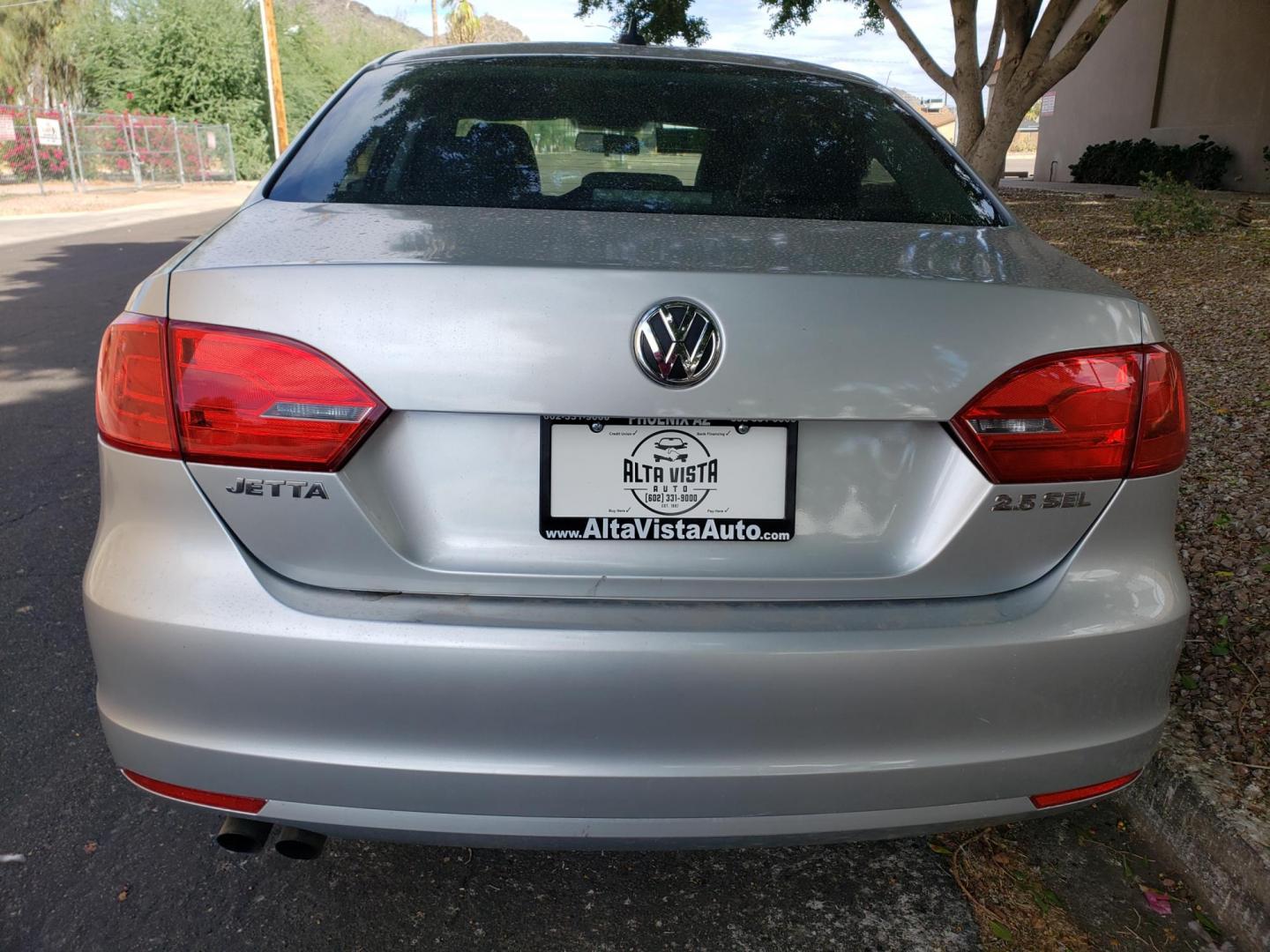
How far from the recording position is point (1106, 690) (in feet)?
5.62

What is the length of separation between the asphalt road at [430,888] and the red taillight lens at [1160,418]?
3.31ft

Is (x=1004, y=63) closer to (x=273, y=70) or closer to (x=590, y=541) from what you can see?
(x=590, y=541)

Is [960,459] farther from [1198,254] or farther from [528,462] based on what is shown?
[1198,254]

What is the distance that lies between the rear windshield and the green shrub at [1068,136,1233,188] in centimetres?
1801

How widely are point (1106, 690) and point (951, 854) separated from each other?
820 millimetres

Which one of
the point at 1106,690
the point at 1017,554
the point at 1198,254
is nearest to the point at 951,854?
the point at 1106,690

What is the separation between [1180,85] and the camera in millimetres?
24281

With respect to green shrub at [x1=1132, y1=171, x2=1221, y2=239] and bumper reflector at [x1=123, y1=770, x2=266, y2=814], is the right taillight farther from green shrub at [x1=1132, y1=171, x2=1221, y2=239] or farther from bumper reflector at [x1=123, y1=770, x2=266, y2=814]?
green shrub at [x1=1132, y1=171, x2=1221, y2=239]

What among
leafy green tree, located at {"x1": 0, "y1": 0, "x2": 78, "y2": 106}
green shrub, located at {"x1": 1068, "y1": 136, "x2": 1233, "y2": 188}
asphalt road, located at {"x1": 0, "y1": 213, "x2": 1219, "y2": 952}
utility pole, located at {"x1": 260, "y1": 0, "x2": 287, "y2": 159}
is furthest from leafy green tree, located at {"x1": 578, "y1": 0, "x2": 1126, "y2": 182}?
leafy green tree, located at {"x1": 0, "y1": 0, "x2": 78, "y2": 106}

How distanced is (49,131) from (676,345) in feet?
107

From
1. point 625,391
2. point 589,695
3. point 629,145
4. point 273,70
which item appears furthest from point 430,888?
point 273,70

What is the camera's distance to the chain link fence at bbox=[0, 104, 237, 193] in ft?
92.9

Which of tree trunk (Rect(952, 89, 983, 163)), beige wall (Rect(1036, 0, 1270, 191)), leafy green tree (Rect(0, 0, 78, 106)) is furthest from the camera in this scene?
leafy green tree (Rect(0, 0, 78, 106))

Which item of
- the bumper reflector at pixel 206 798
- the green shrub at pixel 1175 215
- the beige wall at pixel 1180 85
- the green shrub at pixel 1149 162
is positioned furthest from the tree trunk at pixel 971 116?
the bumper reflector at pixel 206 798
